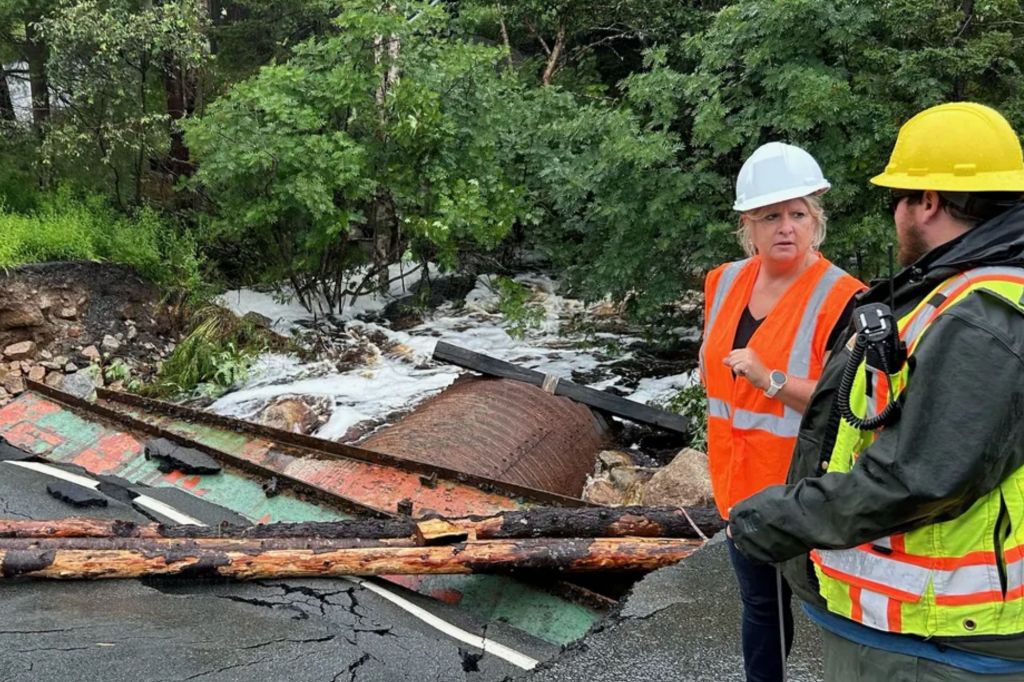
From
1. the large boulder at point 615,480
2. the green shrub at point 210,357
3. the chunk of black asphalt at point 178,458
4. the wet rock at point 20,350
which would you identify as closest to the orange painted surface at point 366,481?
the chunk of black asphalt at point 178,458

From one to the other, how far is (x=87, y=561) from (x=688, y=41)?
8.16m

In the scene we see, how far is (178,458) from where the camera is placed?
6305mm

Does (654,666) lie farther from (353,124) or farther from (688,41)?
(353,124)

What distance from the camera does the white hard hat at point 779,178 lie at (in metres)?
2.46

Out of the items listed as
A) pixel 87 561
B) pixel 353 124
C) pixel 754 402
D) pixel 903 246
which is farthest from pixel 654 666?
pixel 353 124

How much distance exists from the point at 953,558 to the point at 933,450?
0.23m

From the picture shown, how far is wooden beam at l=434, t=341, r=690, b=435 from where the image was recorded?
25.1 feet

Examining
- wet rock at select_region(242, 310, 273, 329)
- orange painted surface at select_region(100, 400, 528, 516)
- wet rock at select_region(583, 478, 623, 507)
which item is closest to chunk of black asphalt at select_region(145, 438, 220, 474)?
orange painted surface at select_region(100, 400, 528, 516)

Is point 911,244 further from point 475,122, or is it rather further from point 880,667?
point 475,122

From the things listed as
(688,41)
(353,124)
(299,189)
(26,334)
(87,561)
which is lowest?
(26,334)

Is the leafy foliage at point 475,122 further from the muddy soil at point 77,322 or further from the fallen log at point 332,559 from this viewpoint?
the fallen log at point 332,559

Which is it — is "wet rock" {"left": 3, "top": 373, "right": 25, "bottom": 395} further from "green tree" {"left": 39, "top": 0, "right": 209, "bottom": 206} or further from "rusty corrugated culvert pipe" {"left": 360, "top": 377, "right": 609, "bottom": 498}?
"rusty corrugated culvert pipe" {"left": 360, "top": 377, "right": 609, "bottom": 498}

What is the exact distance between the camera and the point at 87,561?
3941 mm

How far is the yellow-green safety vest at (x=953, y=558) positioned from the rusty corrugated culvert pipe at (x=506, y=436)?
15.1 ft
